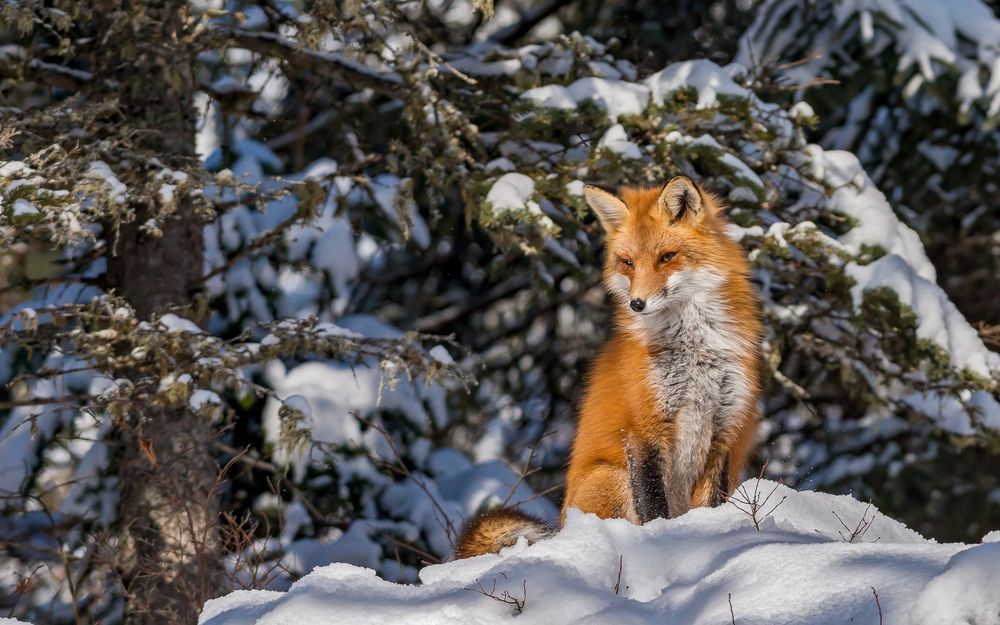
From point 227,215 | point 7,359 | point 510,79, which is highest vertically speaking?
point 510,79

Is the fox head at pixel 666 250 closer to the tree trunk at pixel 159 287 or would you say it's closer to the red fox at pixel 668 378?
the red fox at pixel 668 378

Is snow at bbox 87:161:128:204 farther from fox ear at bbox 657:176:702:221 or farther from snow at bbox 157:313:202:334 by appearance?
fox ear at bbox 657:176:702:221

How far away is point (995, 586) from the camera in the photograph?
10.4 feet

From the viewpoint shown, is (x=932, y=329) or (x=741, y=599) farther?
(x=932, y=329)

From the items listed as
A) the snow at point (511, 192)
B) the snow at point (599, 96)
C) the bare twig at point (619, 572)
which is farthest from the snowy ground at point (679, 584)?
the snow at point (599, 96)

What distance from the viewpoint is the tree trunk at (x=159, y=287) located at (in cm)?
662

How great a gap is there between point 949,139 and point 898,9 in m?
2.04

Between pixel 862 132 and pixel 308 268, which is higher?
pixel 862 132

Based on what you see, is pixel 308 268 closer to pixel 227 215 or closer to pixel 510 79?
pixel 227 215

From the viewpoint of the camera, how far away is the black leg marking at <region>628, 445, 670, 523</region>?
5.44 m

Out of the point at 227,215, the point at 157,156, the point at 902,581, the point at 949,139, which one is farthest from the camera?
the point at 949,139

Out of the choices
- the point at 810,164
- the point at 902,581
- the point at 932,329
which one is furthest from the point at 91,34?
the point at 902,581

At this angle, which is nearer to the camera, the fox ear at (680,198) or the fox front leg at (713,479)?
the fox front leg at (713,479)

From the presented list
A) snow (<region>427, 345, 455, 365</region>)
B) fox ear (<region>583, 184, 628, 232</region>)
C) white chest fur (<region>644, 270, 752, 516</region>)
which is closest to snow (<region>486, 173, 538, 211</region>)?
A: fox ear (<region>583, 184, 628, 232</region>)
